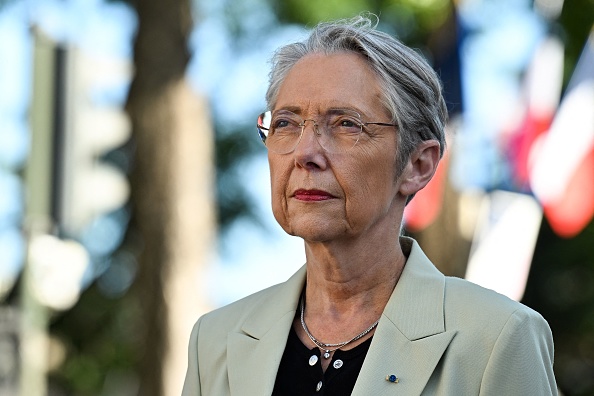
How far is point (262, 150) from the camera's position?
57.6 feet

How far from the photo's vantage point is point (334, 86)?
11.3 ft

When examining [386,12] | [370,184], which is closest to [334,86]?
[370,184]

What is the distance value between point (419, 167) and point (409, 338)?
57cm

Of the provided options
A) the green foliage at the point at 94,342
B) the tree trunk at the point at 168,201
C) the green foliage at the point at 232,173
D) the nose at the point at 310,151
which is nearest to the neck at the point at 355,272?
the nose at the point at 310,151

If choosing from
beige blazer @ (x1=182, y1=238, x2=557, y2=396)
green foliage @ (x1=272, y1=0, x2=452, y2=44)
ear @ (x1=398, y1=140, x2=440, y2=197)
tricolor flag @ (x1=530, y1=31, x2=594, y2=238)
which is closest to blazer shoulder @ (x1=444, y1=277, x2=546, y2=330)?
beige blazer @ (x1=182, y1=238, x2=557, y2=396)

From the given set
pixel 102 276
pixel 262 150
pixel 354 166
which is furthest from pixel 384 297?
pixel 102 276

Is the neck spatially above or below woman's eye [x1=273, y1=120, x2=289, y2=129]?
below

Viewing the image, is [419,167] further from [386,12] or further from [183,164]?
[386,12]

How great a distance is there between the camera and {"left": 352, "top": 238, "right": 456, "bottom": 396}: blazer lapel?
128 inches

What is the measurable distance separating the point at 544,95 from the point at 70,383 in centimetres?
1827

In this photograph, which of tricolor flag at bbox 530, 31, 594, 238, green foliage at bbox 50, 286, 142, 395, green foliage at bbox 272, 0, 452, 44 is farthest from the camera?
Answer: green foliage at bbox 50, 286, 142, 395

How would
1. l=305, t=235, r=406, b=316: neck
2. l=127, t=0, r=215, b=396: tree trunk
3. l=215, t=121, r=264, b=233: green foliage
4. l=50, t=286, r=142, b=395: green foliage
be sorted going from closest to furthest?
l=305, t=235, r=406, b=316: neck < l=127, t=0, r=215, b=396: tree trunk < l=215, t=121, r=264, b=233: green foliage < l=50, t=286, r=142, b=395: green foliage

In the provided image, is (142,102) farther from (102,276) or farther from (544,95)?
(102,276)

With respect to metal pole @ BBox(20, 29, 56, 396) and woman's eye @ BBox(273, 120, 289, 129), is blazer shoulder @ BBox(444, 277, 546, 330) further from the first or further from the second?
metal pole @ BBox(20, 29, 56, 396)
